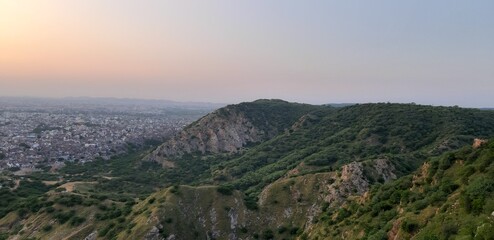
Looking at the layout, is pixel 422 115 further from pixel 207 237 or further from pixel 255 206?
pixel 207 237

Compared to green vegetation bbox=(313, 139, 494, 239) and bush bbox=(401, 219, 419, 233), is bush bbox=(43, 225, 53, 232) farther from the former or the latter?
bush bbox=(401, 219, 419, 233)

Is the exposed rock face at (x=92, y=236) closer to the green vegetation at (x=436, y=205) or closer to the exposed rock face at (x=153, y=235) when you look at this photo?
the exposed rock face at (x=153, y=235)

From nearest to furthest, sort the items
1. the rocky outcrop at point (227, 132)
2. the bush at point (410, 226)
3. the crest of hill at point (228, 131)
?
the bush at point (410, 226), the rocky outcrop at point (227, 132), the crest of hill at point (228, 131)

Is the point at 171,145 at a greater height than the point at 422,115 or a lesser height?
lesser

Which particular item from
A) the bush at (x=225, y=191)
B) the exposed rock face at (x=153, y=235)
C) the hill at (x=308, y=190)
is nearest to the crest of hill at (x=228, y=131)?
the hill at (x=308, y=190)

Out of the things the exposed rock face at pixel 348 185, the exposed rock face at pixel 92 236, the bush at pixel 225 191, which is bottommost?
the exposed rock face at pixel 92 236

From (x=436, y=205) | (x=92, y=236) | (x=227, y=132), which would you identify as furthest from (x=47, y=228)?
(x=227, y=132)

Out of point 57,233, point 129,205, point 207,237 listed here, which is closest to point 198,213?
point 207,237

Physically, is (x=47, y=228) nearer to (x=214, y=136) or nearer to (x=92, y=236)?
(x=92, y=236)

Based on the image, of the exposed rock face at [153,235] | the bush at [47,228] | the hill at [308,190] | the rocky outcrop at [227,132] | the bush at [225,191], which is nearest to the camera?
the hill at [308,190]
